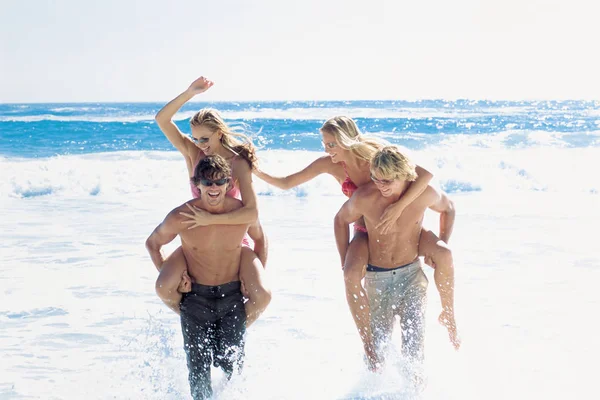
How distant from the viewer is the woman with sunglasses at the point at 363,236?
3.89 meters

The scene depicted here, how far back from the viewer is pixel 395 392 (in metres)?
4.18

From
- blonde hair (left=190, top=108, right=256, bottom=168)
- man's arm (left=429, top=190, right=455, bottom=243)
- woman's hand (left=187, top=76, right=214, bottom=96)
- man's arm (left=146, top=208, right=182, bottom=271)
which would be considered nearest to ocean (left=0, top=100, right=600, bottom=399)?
blonde hair (left=190, top=108, right=256, bottom=168)

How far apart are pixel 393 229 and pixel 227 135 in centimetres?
111

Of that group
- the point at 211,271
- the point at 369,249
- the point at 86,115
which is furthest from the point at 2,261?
the point at 86,115

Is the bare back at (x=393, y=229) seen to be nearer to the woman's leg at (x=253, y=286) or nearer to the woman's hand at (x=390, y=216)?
the woman's hand at (x=390, y=216)

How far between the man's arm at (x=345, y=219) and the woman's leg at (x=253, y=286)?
521 mm

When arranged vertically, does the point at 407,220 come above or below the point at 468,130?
above

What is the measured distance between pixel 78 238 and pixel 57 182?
4725mm

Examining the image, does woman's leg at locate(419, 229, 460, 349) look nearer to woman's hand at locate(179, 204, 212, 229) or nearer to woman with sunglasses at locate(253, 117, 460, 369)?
woman with sunglasses at locate(253, 117, 460, 369)

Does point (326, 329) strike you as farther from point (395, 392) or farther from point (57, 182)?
point (57, 182)

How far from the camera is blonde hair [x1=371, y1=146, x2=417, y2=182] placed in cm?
371

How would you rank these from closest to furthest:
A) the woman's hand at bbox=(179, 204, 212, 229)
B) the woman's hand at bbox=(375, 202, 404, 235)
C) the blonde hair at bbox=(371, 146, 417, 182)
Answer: the woman's hand at bbox=(179, 204, 212, 229), the blonde hair at bbox=(371, 146, 417, 182), the woman's hand at bbox=(375, 202, 404, 235)

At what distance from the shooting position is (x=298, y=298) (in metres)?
6.29

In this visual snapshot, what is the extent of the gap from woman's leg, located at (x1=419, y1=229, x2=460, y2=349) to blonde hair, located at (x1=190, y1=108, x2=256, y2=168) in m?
1.14
